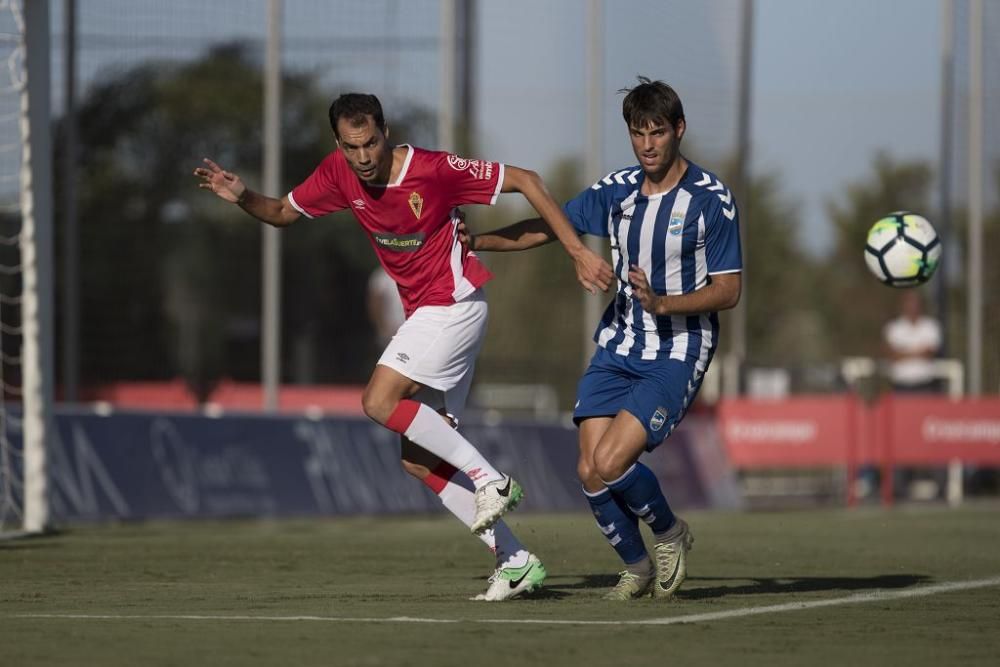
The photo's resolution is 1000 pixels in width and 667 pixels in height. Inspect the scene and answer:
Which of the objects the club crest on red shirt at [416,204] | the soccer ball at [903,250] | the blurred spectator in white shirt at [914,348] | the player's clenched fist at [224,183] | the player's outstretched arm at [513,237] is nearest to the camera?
the club crest on red shirt at [416,204]

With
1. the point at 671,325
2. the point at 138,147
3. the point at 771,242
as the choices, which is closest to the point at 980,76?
the point at 138,147

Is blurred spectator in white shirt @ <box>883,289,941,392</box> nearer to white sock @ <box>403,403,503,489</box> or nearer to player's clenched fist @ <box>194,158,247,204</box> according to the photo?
player's clenched fist @ <box>194,158,247,204</box>

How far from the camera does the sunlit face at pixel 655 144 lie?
26.5 feet

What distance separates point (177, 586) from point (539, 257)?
20.0m

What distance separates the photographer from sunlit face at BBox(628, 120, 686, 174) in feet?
26.5

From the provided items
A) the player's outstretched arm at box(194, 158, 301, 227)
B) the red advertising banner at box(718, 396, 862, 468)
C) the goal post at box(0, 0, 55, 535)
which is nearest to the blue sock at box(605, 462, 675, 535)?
the player's outstretched arm at box(194, 158, 301, 227)

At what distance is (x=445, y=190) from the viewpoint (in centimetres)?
→ 850

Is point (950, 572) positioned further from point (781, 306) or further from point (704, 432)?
point (781, 306)

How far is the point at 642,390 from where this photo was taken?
321 inches

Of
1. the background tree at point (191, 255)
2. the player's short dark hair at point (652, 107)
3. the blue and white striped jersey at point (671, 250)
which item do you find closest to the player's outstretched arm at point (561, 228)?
the blue and white striped jersey at point (671, 250)

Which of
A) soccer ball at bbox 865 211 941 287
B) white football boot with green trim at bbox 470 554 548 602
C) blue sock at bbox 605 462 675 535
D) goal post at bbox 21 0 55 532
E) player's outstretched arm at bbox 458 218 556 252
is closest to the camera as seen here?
white football boot with green trim at bbox 470 554 548 602

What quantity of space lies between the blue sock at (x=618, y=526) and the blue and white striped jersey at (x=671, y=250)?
65cm

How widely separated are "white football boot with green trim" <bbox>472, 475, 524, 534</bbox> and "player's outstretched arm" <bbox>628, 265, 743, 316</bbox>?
0.96m

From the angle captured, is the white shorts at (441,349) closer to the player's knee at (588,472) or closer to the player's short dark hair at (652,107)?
the player's knee at (588,472)
